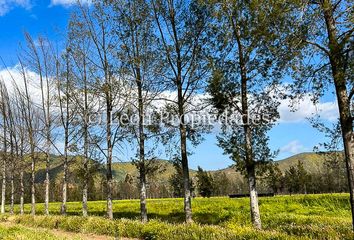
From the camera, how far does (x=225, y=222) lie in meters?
21.5

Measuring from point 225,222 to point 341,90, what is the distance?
13525 millimetres

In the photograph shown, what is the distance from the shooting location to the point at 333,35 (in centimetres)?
1057

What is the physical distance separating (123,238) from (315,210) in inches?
976

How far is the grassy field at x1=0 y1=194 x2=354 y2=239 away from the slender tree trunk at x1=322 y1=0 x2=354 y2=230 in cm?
196

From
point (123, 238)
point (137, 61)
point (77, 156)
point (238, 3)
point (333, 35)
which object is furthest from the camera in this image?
point (77, 156)

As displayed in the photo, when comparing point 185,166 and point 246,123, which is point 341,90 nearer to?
point 246,123

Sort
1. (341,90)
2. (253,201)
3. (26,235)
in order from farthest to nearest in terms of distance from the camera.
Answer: (253,201) → (26,235) → (341,90)

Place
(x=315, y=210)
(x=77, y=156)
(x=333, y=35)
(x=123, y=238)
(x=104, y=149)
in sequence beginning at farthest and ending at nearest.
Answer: (x=315, y=210), (x=77, y=156), (x=104, y=149), (x=123, y=238), (x=333, y=35)

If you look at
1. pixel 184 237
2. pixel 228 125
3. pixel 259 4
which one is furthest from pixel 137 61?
pixel 184 237

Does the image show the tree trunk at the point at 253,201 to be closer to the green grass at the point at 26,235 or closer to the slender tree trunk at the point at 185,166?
the slender tree trunk at the point at 185,166

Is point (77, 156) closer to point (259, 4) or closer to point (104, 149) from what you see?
point (104, 149)

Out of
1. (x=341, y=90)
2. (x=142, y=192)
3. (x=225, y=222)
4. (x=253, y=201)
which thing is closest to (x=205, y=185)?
(x=225, y=222)

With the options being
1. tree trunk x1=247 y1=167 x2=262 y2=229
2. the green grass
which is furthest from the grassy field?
the green grass

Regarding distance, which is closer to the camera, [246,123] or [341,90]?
[341,90]
